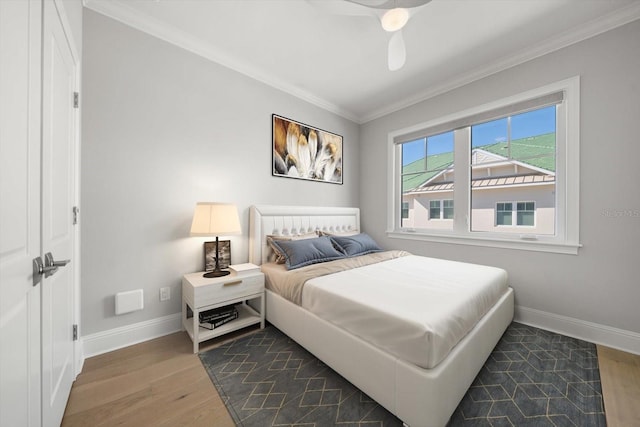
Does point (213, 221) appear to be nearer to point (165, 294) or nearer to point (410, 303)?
point (165, 294)

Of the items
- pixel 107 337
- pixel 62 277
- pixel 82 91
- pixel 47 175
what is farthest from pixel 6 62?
pixel 107 337

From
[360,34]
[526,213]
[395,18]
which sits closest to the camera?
[395,18]

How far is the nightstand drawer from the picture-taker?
197 centimetres

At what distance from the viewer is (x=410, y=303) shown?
58.6 inches

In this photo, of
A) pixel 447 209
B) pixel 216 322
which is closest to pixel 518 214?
pixel 447 209

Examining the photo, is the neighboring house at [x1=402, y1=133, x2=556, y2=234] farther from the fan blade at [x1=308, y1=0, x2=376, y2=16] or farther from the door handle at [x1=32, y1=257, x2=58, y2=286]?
the door handle at [x1=32, y1=257, x2=58, y2=286]

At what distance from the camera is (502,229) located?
2752 millimetres

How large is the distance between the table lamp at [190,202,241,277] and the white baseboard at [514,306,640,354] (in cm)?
309

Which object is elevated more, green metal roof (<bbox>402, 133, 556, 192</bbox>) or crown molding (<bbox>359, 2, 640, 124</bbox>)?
crown molding (<bbox>359, 2, 640, 124</bbox>)

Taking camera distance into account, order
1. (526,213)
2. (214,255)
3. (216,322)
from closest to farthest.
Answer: (216,322) → (214,255) → (526,213)

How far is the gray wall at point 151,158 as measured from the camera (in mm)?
1915

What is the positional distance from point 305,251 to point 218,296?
0.92 metres

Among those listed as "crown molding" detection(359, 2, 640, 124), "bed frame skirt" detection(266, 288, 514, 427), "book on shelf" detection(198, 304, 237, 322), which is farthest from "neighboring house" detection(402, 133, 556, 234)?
"book on shelf" detection(198, 304, 237, 322)

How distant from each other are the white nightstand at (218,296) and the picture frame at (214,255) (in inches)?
5.0
